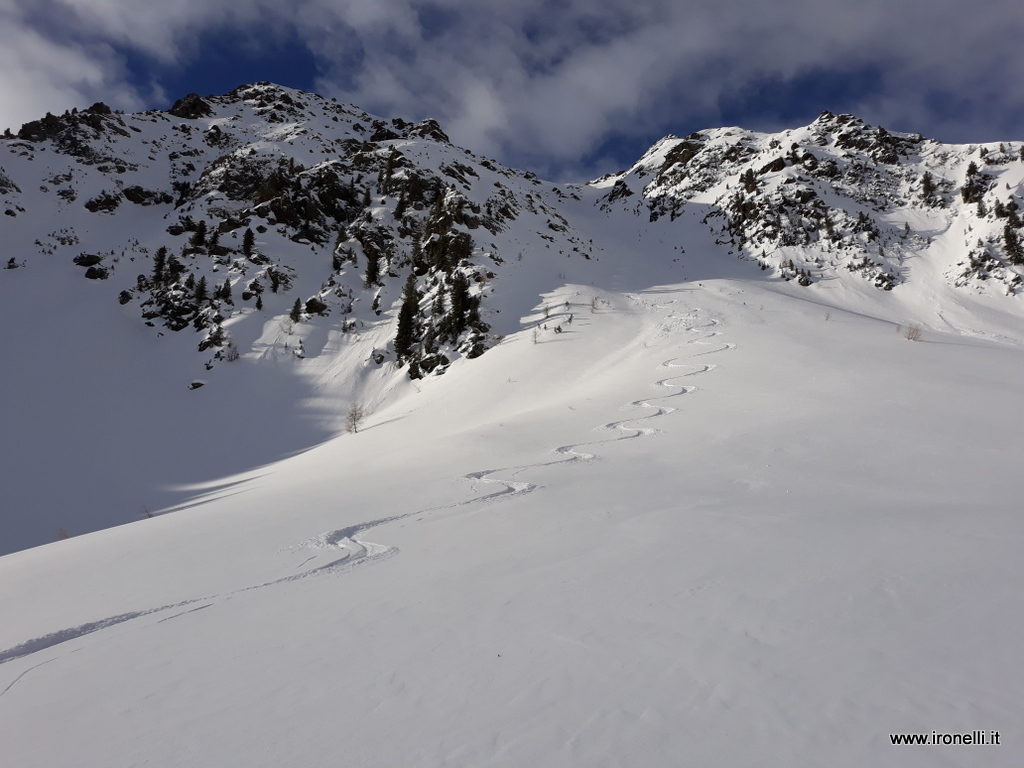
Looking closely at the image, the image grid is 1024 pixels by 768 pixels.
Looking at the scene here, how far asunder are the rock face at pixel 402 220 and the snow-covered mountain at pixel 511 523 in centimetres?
44

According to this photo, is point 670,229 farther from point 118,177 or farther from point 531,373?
point 118,177

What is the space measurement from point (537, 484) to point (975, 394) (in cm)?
689

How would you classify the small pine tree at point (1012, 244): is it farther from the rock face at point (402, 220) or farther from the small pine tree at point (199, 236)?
the small pine tree at point (199, 236)

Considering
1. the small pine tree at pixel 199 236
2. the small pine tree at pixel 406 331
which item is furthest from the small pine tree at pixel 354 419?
the small pine tree at pixel 199 236

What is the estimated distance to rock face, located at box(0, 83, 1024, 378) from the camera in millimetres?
22422

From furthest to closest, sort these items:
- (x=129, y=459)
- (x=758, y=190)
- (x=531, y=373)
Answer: (x=758, y=190) → (x=129, y=459) → (x=531, y=373)

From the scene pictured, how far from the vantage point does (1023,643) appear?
6.84 ft

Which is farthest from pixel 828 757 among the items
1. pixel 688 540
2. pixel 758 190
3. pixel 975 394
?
pixel 758 190

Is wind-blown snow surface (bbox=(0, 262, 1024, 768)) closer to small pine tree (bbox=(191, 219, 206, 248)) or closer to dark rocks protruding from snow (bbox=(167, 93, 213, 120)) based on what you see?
small pine tree (bbox=(191, 219, 206, 248))

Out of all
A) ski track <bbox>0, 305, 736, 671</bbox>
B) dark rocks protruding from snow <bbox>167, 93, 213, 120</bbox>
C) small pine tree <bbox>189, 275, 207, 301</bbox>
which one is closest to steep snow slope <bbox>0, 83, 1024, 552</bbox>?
small pine tree <bbox>189, 275, 207, 301</bbox>

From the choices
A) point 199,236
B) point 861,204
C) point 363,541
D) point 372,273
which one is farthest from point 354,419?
point 861,204

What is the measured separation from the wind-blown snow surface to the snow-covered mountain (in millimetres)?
19

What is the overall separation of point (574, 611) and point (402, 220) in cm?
2762

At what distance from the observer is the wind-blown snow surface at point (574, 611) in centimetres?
180
